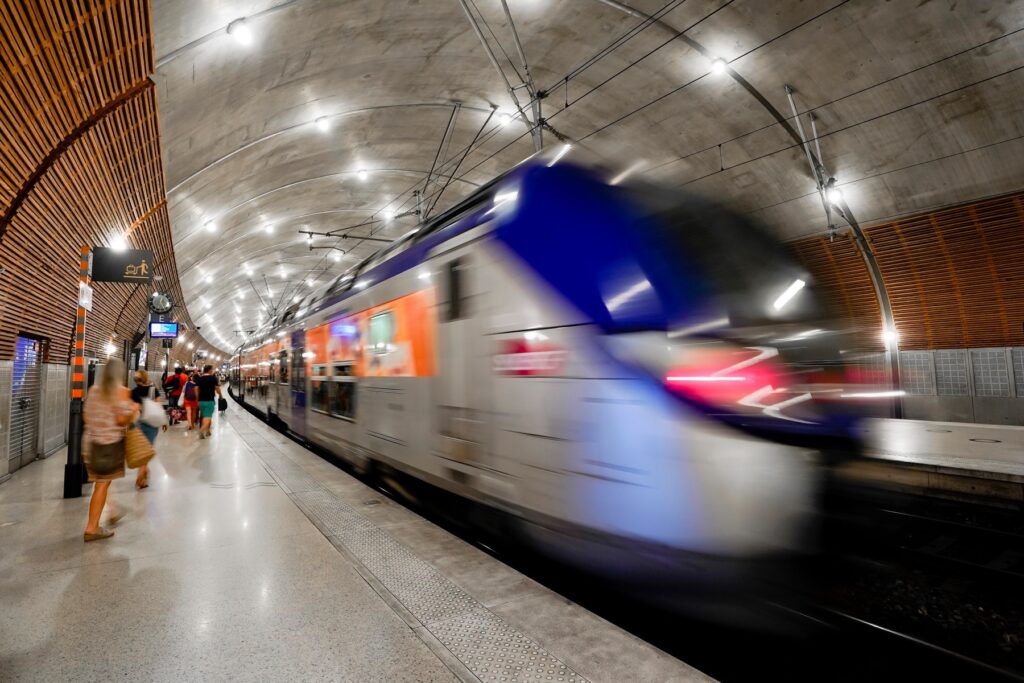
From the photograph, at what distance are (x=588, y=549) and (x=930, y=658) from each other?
195 centimetres

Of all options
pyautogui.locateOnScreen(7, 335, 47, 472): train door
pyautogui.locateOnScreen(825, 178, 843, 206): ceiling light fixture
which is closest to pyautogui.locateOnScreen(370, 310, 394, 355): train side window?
pyautogui.locateOnScreen(7, 335, 47, 472): train door

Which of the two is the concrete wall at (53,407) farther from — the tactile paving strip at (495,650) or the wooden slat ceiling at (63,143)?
the tactile paving strip at (495,650)

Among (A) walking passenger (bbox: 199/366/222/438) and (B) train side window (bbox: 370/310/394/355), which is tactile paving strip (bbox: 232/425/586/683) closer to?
(B) train side window (bbox: 370/310/394/355)

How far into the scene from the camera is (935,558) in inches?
174

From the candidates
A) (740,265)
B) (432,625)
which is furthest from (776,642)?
(740,265)

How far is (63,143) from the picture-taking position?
21.8 feet

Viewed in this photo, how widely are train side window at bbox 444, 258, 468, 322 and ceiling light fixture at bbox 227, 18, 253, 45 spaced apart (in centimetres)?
Answer: 688

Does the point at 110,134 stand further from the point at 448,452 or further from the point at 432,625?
the point at 432,625

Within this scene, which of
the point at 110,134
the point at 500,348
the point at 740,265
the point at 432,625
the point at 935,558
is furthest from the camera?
the point at 110,134

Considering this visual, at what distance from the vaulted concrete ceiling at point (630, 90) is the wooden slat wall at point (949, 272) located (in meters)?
0.55

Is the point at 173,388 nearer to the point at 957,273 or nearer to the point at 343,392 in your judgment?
the point at 343,392

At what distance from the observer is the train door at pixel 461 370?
4.14m

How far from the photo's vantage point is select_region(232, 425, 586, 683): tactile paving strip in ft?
7.84

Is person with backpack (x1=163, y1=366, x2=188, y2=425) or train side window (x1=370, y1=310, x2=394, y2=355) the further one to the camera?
person with backpack (x1=163, y1=366, x2=188, y2=425)
